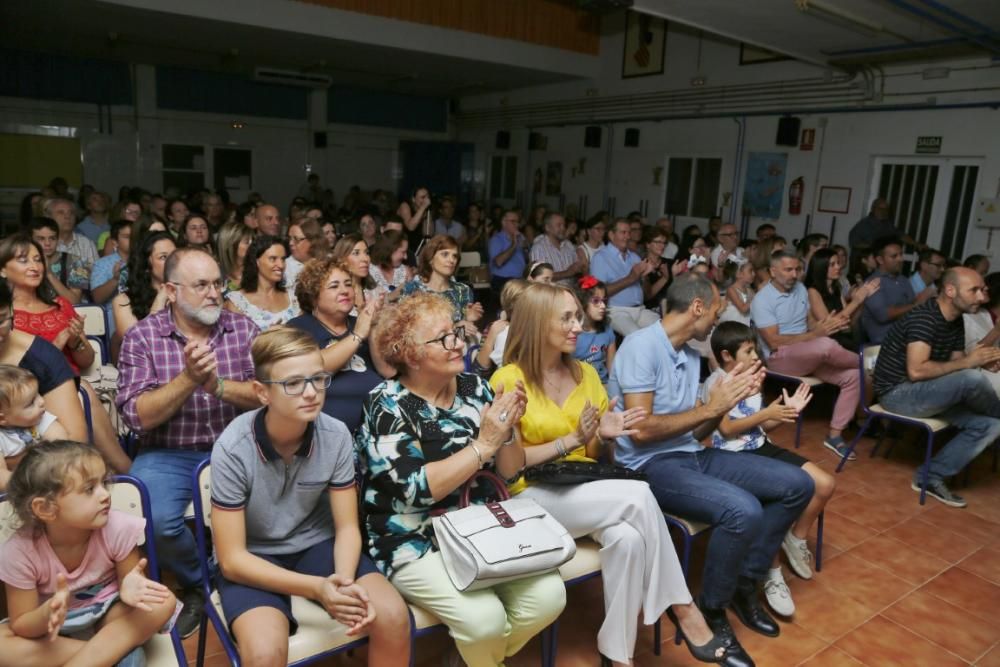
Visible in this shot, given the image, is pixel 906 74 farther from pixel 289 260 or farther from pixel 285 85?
pixel 285 85

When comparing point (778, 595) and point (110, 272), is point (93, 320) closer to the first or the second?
point (110, 272)

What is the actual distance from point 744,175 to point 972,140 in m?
2.94

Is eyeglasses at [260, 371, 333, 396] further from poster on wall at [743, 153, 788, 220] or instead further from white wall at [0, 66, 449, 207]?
white wall at [0, 66, 449, 207]

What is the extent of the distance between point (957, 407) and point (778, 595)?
7.07ft

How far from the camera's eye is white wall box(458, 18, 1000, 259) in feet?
24.8

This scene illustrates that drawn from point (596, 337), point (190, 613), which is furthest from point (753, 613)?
point (190, 613)

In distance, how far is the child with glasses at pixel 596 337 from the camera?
391 centimetres

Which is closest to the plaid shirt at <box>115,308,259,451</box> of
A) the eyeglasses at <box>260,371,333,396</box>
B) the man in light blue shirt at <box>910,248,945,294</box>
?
the eyeglasses at <box>260,371,333,396</box>

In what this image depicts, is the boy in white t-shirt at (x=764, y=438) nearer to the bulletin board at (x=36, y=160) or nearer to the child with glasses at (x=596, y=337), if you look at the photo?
the child with glasses at (x=596, y=337)

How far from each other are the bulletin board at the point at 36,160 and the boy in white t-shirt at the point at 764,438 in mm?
13083

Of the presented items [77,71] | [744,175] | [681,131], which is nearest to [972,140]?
[744,175]

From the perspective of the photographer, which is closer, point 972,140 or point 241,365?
point 241,365

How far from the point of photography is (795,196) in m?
9.33

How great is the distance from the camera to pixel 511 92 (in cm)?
1445
